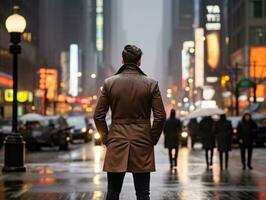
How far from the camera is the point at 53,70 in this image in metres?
138

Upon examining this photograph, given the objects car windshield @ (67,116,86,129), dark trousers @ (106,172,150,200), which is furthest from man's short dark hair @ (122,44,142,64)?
car windshield @ (67,116,86,129)

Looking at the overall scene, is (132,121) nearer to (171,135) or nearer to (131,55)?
(131,55)

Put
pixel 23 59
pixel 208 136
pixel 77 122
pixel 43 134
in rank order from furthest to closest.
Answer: pixel 23 59 → pixel 77 122 → pixel 43 134 → pixel 208 136

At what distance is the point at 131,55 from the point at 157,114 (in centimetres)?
70

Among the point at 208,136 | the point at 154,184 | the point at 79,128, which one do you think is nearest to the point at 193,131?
the point at 79,128

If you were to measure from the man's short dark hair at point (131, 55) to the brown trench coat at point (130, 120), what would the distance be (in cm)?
17

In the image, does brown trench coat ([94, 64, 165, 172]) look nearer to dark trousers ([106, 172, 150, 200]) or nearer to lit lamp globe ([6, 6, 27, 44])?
dark trousers ([106, 172, 150, 200])

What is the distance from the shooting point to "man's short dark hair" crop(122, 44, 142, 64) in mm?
7785

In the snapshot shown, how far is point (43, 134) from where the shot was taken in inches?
1544

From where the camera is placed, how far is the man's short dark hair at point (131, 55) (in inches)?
307

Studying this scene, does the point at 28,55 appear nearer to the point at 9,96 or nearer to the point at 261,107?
the point at 9,96

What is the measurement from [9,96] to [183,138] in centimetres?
3374

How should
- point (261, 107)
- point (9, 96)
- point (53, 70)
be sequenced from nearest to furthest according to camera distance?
point (261, 107), point (9, 96), point (53, 70)

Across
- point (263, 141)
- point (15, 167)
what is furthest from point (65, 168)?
point (263, 141)
